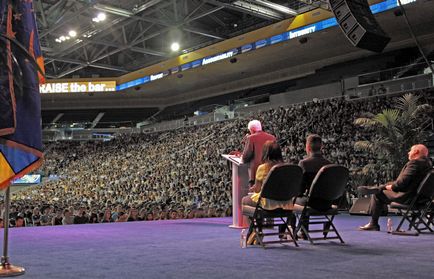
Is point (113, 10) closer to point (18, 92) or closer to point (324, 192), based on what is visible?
point (324, 192)

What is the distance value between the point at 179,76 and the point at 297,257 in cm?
2331

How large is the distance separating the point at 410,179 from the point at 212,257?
2.94 metres

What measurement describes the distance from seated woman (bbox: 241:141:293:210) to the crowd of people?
5.22 metres

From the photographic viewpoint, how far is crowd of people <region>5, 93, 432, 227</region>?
1105cm

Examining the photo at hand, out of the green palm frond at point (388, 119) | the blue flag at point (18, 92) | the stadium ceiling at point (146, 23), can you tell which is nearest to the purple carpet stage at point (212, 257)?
the blue flag at point (18, 92)

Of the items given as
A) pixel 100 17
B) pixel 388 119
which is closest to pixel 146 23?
pixel 100 17

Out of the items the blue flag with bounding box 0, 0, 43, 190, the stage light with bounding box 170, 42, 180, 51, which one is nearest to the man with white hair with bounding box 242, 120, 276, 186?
the blue flag with bounding box 0, 0, 43, 190

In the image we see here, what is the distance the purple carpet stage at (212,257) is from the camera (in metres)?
2.92

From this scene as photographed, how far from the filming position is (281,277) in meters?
2.76

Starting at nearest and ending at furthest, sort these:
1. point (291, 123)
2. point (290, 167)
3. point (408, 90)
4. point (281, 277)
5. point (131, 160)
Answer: point (281, 277)
point (290, 167)
point (408, 90)
point (291, 123)
point (131, 160)

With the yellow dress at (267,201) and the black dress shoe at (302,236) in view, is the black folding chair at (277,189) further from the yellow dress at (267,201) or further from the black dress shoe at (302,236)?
the black dress shoe at (302,236)

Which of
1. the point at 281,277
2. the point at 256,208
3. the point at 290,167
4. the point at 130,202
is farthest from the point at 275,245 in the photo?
the point at 130,202

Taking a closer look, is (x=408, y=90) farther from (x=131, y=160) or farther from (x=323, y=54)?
(x=131, y=160)

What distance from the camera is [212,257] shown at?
3.63 metres
